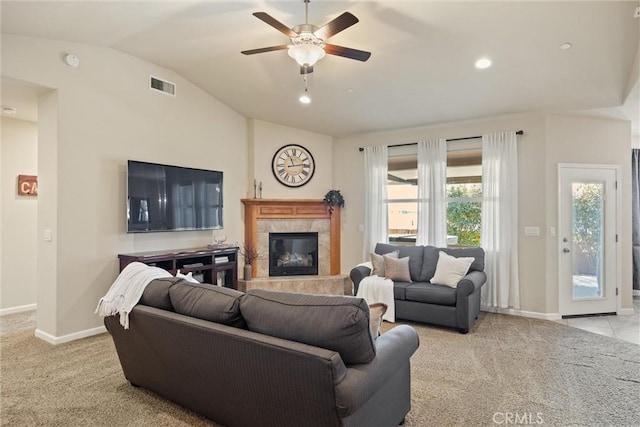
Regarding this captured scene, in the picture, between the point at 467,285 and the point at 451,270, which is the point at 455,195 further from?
the point at 467,285

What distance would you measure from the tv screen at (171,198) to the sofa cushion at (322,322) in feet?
9.88

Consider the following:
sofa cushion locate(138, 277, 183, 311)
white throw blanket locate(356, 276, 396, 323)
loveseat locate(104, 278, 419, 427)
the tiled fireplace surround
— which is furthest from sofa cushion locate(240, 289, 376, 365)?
the tiled fireplace surround

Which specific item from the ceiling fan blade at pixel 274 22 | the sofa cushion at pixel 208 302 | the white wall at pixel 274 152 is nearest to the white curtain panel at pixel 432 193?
the white wall at pixel 274 152

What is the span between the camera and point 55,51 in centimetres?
380

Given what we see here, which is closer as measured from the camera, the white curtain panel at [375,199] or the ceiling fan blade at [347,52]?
the ceiling fan blade at [347,52]

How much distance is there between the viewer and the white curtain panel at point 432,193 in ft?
17.7

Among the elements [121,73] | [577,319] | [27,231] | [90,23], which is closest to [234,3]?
[90,23]

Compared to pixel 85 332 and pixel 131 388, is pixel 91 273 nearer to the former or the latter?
pixel 85 332

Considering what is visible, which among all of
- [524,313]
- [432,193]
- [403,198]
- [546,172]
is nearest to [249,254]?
[403,198]

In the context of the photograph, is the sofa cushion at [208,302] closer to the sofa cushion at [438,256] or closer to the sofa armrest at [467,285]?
the sofa armrest at [467,285]

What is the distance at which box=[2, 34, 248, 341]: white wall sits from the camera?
→ 3812 millimetres

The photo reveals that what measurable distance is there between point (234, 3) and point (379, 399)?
3392 millimetres

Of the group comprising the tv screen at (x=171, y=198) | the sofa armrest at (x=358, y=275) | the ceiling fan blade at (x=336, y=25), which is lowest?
the sofa armrest at (x=358, y=275)

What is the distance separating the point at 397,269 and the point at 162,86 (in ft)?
13.0
